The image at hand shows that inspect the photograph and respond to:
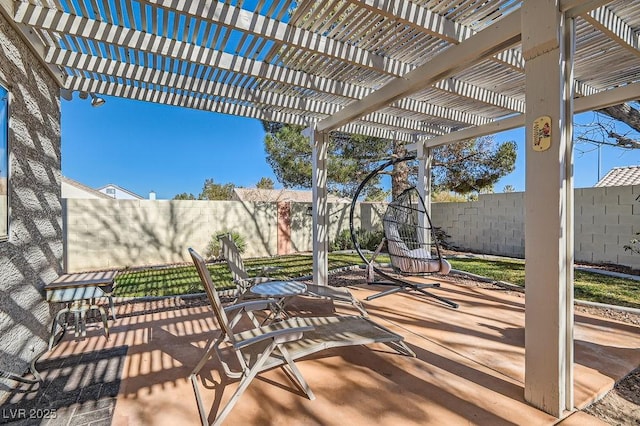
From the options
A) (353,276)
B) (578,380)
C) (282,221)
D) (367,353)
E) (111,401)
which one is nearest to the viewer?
(111,401)

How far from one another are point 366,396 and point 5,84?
12.4 feet

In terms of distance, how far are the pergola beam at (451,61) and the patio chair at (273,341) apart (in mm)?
2540

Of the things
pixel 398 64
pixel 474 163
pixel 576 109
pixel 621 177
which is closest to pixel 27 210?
pixel 398 64

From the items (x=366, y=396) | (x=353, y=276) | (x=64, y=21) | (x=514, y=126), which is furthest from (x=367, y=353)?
(x=514, y=126)

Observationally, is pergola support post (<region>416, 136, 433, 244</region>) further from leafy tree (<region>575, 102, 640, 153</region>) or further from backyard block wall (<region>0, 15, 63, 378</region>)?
backyard block wall (<region>0, 15, 63, 378</region>)

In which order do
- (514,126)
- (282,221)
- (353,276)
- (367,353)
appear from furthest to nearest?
(282,221), (353,276), (514,126), (367,353)

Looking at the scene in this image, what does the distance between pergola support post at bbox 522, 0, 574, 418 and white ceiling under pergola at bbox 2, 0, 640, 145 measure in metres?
0.22

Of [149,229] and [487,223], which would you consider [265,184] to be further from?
[487,223]

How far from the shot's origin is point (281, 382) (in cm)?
257

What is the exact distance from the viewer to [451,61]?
2963 mm

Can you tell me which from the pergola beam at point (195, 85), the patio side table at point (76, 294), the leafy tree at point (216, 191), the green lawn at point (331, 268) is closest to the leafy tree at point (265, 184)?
the leafy tree at point (216, 191)

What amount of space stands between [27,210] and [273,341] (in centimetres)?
273

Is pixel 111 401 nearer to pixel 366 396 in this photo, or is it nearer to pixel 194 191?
pixel 366 396

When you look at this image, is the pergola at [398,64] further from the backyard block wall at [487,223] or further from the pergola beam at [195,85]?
the backyard block wall at [487,223]
